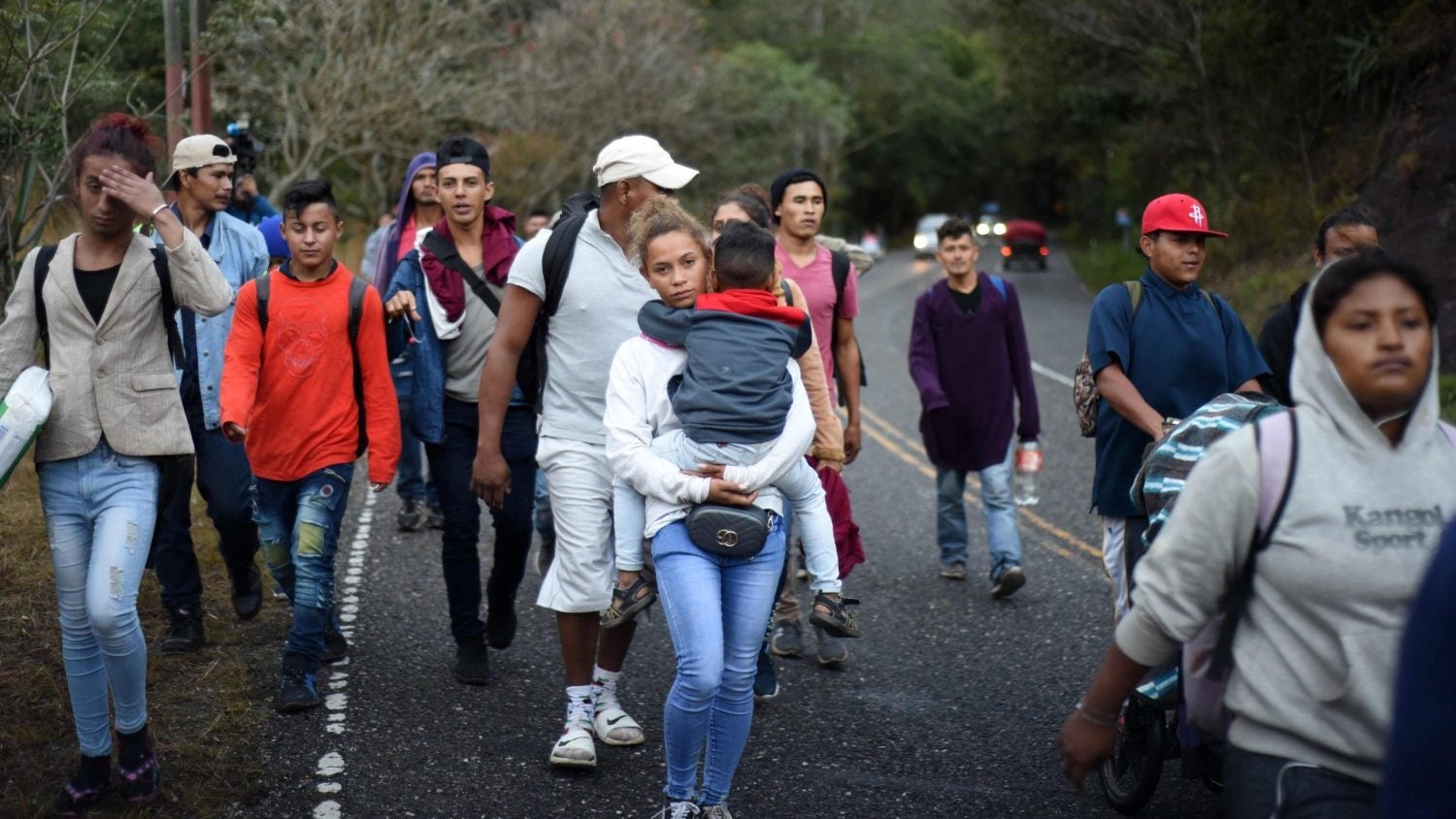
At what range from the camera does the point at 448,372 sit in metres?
6.44

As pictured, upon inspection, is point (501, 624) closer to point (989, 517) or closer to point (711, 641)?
point (711, 641)

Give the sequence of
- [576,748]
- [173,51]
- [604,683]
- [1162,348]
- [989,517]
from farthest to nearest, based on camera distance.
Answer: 1. [173,51]
2. [989,517]
3. [604,683]
4. [1162,348]
5. [576,748]

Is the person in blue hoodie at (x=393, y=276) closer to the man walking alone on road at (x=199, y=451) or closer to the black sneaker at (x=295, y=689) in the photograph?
the man walking alone on road at (x=199, y=451)

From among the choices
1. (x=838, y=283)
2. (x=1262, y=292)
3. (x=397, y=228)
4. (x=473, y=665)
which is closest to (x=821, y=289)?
(x=838, y=283)

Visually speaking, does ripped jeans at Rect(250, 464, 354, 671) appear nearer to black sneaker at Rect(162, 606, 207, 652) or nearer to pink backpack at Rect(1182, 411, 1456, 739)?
black sneaker at Rect(162, 606, 207, 652)

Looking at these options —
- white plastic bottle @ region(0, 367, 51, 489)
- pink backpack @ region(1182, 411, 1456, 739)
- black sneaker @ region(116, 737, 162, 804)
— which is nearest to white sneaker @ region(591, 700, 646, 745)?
black sneaker @ region(116, 737, 162, 804)

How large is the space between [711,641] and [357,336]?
2417mm

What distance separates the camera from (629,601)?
4.85 m

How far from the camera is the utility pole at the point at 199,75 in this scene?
1148cm

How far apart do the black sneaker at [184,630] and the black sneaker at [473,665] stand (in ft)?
4.07

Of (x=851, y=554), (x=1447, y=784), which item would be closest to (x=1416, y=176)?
(x=851, y=554)

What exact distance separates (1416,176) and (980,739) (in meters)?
18.1

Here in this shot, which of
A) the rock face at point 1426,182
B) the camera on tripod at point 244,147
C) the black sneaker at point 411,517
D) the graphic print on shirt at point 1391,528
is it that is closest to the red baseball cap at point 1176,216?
the graphic print on shirt at point 1391,528

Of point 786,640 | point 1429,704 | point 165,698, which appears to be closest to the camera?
point 1429,704
